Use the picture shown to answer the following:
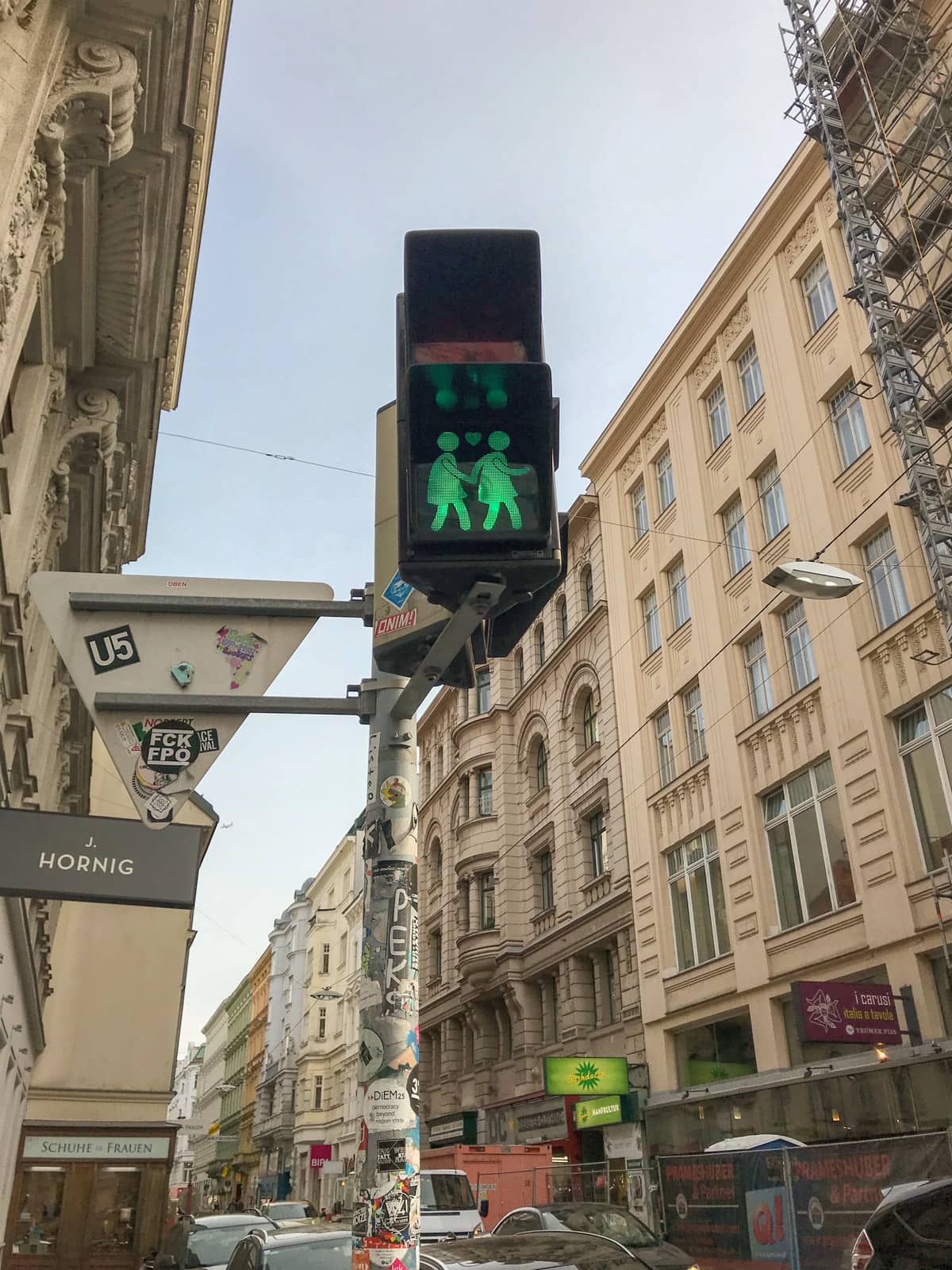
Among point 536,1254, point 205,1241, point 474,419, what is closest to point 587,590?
point 205,1241

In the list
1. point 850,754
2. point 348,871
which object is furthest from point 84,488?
point 348,871

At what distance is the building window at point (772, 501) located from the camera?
78.1ft

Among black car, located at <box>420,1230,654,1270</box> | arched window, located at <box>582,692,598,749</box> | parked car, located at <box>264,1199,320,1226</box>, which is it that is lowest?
parked car, located at <box>264,1199,320,1226</box>

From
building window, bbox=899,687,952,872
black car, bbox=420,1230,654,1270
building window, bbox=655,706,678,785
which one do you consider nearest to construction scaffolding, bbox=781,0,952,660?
building window, bbox=899,687,952,872

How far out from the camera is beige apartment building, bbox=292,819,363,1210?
199 feet

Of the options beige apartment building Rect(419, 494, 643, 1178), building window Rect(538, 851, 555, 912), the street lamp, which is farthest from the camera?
building window Rect(538, 851, 555, 912)

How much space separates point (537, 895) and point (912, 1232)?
28.9m

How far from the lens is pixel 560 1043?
100.0 ft

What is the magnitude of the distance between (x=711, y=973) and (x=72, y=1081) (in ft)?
53.3

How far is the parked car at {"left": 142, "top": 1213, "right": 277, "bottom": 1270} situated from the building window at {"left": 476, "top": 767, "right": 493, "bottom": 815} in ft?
76.6

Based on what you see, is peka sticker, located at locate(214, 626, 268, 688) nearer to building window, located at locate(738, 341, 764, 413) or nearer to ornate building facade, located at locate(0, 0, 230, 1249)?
ornate building facade, located at locate(0, 0, 230, 1249)

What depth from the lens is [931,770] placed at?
59.6 feet

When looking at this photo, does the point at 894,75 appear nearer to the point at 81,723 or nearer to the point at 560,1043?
the point at 81,723

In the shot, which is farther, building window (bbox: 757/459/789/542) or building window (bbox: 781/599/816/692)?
building window (bbox: 757/459/789/542)
